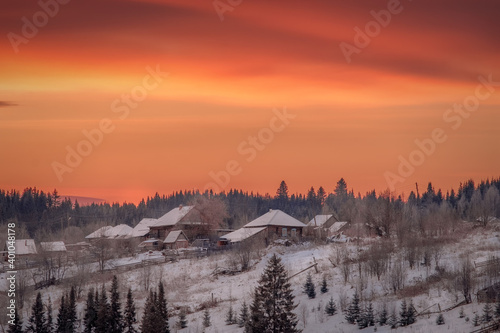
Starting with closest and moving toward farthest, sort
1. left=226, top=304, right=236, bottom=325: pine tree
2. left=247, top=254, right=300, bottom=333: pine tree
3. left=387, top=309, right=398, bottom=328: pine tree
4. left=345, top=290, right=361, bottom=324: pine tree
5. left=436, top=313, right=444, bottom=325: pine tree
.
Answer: left=436, top=313, right=444, bottom=325: pine tree → left=247, top=254, right=300, bottom=333: pine tree → left=387, top=309, right=398, bottom=328: pine tree → left=345, top=290, right=361, bottom=324: pine tree → left=226, top=304, right=236, bottom=325: pine tree

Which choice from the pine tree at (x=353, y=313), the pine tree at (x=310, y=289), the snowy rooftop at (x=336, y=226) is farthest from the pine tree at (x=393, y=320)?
the snowy rooftop at (x=336, y=226)

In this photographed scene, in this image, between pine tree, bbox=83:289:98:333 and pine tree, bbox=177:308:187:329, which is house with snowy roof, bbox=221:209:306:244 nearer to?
pine tree, bbox=177:308:187:329

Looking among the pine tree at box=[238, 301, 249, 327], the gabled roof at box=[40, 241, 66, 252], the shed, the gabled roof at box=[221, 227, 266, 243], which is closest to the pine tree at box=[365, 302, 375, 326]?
the pine tree at box=[238, 301, 249, 327]

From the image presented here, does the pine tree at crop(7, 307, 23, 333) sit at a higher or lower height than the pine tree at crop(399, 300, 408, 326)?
lower

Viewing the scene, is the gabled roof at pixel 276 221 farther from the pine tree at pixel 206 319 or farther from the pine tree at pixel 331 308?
the pine tree at pixel 331 308

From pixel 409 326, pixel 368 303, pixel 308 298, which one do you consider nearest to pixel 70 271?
pixel 308 298

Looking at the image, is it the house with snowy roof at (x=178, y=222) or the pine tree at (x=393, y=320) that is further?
the house with snowy roof at (x=178, y=222)

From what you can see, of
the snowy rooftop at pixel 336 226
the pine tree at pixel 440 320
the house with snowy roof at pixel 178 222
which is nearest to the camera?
the pine tree at pixel 440 320

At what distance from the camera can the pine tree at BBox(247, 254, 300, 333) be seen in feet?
142

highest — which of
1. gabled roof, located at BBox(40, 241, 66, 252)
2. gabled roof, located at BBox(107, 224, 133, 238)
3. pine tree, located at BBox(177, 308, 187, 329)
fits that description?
gabled roof, located at BBox(107, 224, 133, 238)

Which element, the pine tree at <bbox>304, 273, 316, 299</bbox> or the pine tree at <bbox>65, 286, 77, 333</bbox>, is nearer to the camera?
the pine tree at <bbox>304, 273, 316, 299</bbox>

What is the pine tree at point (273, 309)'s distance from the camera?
43344 millimetres

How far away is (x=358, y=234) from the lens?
78.3 m

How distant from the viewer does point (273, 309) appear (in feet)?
145
